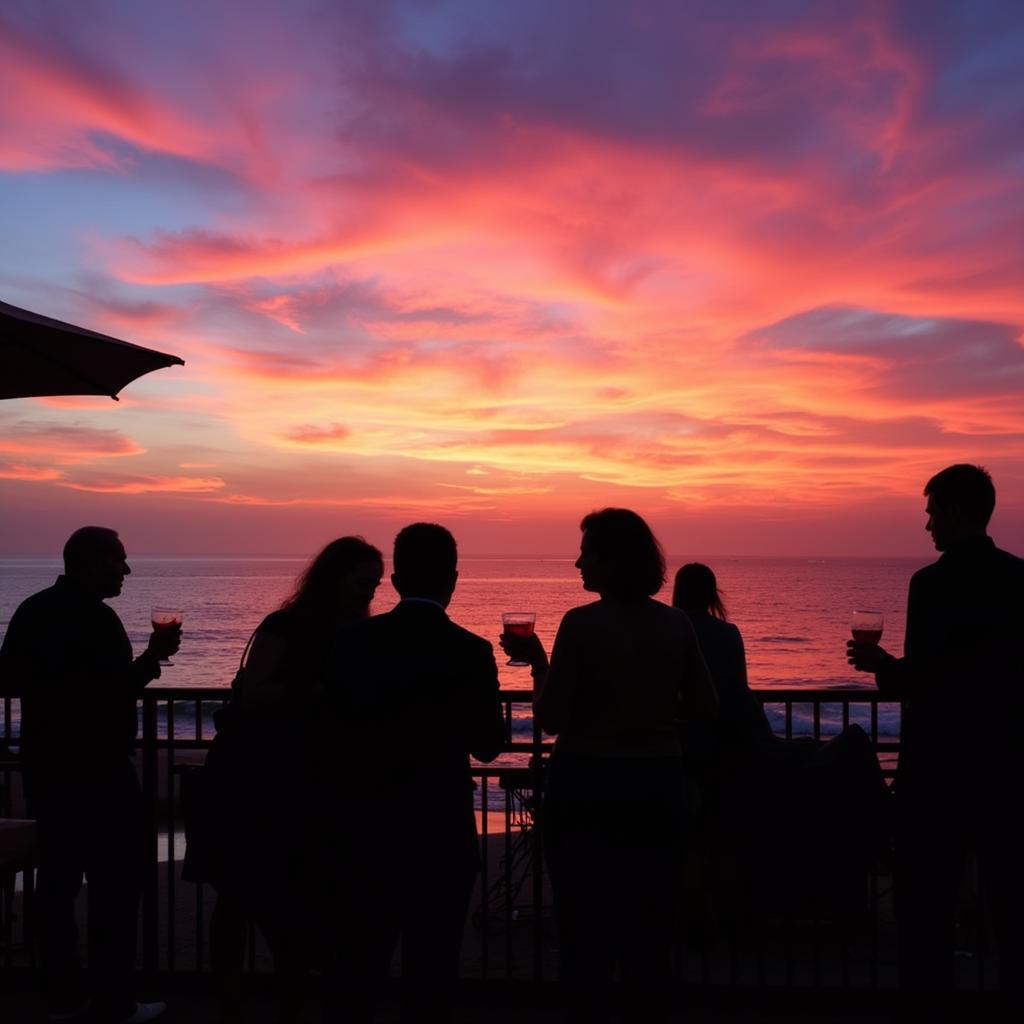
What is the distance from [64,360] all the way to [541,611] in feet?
220

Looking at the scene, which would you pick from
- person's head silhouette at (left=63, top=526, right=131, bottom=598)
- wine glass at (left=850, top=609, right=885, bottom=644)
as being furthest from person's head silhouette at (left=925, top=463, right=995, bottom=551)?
person's head silhouette at (left=63, top=526, right=131, bottom=598)

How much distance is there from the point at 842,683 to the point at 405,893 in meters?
39.4

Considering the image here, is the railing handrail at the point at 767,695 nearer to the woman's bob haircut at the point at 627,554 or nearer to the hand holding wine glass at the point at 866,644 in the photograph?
the hand holding wine glass at the point at 866,644

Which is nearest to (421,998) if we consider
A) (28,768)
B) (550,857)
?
(550,857)

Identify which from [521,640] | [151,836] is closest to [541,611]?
[151,836]

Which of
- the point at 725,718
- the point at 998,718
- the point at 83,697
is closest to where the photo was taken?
the point at 998,718

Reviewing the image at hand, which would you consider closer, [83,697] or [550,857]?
[550,857]

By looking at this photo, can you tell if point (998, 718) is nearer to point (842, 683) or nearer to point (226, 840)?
point (226, 840)

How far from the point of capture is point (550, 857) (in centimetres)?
336

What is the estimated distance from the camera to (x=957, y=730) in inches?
144

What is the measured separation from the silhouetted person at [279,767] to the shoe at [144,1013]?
36.3 inches

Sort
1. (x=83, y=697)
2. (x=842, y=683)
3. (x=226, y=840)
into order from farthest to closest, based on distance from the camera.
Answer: (x=842, y=683) → (x=83, y=697) → (x=226, y=840)

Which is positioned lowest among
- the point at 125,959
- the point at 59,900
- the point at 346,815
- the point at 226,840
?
the point at 125,959

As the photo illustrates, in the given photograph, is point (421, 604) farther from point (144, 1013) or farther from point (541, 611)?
point (541, 611)
